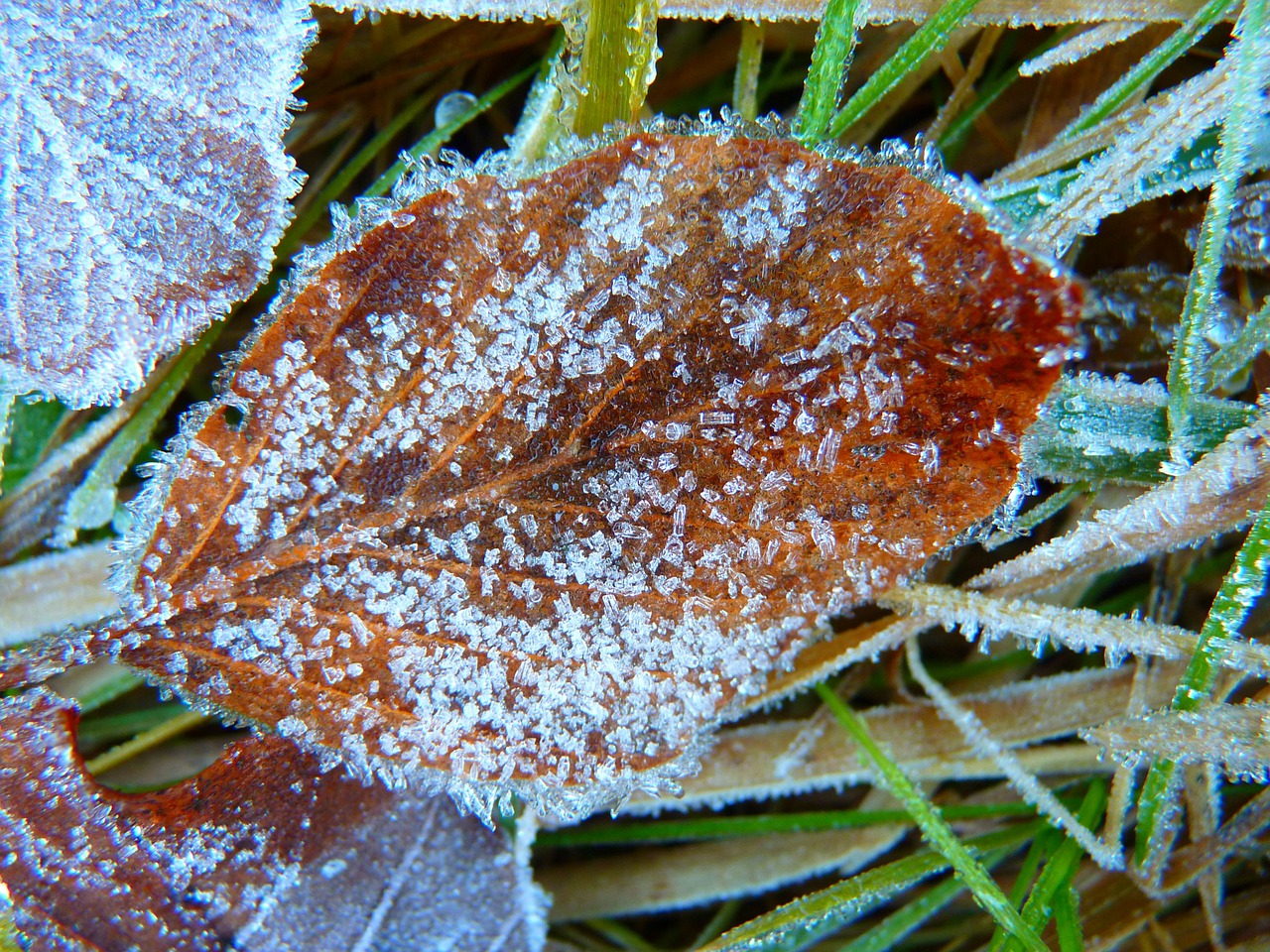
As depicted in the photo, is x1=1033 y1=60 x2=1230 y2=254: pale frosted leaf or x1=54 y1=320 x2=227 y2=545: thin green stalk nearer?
x1=1033 y1=60 x2=1230 y2=254: pale frosted leaf

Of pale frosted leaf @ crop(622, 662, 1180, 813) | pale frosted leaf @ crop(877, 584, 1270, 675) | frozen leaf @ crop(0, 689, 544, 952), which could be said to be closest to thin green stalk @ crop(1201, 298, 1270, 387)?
pale frosted leaf @ crop(877, 584, 1270, 675)

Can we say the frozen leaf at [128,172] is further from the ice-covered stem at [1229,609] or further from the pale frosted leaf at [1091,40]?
the ice-covered stem at [1229,609]

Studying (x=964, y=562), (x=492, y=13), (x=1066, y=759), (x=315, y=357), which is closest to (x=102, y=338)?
(x=315, y=357)

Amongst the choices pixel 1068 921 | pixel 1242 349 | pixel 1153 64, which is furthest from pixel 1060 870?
pixel 1153 64

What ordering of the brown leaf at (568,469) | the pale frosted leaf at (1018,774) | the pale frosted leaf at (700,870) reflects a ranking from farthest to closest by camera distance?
the pale frosted leaf at (700,870), the pale frosted leaf at (1018,774), the brown leaf at (568,469)

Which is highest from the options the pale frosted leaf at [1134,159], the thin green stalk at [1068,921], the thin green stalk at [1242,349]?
the pale frosted leaf at [1134,159]

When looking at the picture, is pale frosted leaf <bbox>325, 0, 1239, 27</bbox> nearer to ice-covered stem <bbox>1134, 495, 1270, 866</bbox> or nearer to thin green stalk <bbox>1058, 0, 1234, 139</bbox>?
thin green stalk <bbox>1058, 0, 1234, 139</bbox>

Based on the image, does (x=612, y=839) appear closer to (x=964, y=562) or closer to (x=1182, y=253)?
(x=964, y=562)

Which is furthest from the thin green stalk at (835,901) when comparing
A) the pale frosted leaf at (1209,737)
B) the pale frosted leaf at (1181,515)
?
the pale frosted leaf at (1181,515)
